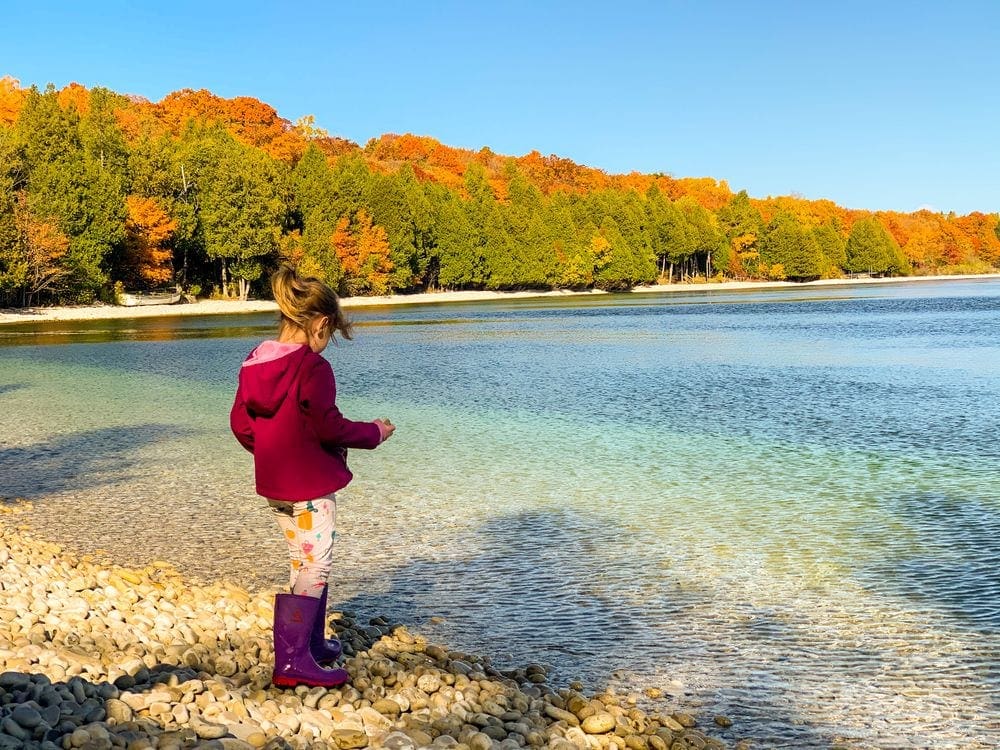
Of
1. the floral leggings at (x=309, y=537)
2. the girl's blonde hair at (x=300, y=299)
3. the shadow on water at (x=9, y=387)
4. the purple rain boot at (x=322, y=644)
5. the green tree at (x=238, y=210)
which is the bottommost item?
the shadow on water at (x=9, y=387)

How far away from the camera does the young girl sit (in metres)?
4.21

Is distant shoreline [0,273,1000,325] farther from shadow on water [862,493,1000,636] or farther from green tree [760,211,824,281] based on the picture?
shadow on water [862,493,1000,636]

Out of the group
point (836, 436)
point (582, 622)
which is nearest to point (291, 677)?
point (582, 622)

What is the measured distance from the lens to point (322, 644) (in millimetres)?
4723

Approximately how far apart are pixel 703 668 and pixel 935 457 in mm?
7172

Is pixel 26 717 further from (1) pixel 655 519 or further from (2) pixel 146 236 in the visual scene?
(2) pixel 146 236

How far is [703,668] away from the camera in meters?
5.28

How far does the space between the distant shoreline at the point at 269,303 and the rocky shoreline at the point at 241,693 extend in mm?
50652

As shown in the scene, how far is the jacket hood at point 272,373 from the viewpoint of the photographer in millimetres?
4195

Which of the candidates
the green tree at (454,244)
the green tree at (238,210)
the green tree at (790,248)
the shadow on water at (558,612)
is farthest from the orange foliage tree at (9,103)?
the green tree at (790,248)

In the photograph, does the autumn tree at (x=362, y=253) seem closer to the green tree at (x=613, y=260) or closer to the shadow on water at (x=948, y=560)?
the green tree at (x=613, y=260)

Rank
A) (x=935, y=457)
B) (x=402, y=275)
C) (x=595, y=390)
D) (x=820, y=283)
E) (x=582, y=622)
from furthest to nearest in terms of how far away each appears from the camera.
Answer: (x=820, y=283), (x=402, y=275), (x=595, y=390), (x=935, y=457), (x=582, y=622)

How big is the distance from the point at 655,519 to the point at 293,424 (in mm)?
5202

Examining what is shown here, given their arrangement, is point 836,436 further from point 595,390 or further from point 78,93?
point 78,93
